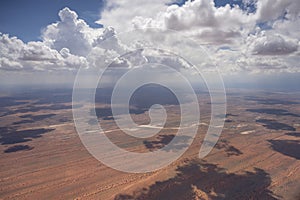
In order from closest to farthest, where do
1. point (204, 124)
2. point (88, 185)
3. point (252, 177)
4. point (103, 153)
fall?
point (88, 185)
point (252, 177)
point (103, 153)
point (204, 124)

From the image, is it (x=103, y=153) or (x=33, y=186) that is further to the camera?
(x=103, y=153)

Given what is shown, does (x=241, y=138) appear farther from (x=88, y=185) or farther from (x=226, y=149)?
(x=88, y=185)

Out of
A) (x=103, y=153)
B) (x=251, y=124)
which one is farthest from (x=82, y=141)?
(x=251, y=124)

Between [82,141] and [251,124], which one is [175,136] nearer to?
[82,141]

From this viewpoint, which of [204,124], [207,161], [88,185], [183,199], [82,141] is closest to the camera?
[183,199]

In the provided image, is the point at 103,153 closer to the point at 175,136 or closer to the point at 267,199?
the point at 175,136

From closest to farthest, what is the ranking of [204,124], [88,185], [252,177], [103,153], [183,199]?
[183,199], [88,185], [252,177], [103,153], [204,124]

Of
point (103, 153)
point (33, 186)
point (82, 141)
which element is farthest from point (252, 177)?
point (82, 141)

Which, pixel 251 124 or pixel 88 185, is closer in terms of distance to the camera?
pixel 88 185

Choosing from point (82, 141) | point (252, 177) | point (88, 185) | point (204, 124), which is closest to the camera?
point (88, 185)
